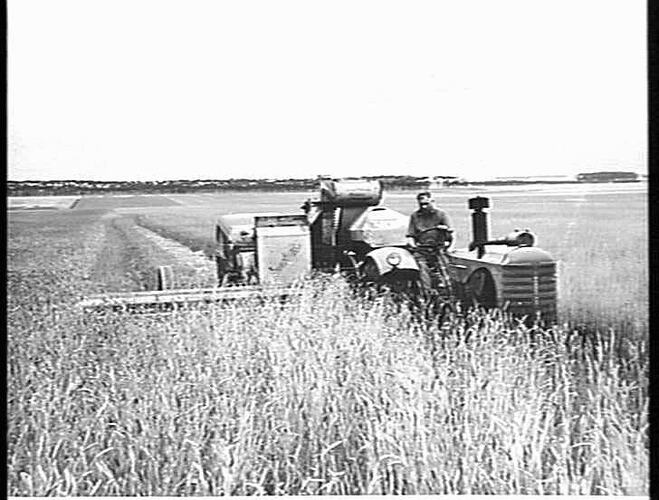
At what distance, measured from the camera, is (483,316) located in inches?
100

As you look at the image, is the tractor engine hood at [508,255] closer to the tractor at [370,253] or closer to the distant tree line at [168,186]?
the tractor at [370,253]

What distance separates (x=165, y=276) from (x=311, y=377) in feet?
1.63

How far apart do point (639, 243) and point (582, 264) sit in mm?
162

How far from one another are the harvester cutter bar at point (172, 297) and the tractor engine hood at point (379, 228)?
0.24 metres

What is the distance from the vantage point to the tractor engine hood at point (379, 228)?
2537 millimetres

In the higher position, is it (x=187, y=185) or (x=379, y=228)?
(x=187, y=185)

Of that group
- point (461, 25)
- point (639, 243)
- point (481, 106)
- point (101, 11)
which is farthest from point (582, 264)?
point (101, 11)

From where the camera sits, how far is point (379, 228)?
8.37 ft

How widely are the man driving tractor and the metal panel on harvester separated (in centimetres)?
30

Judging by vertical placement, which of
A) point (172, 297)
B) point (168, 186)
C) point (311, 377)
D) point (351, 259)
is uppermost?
point (168, 186)

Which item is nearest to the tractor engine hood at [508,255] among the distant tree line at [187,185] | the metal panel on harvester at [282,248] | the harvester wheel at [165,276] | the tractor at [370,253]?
the tractor at [370,253]

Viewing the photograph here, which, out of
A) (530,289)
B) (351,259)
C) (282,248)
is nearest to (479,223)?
(530,289)

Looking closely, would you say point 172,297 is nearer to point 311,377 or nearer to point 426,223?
point 311,377

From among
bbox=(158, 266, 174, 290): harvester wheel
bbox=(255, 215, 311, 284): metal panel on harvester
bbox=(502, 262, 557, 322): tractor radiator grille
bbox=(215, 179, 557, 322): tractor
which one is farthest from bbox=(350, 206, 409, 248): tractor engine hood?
bbox=(158, 266, 174, 290): harvester wheel
